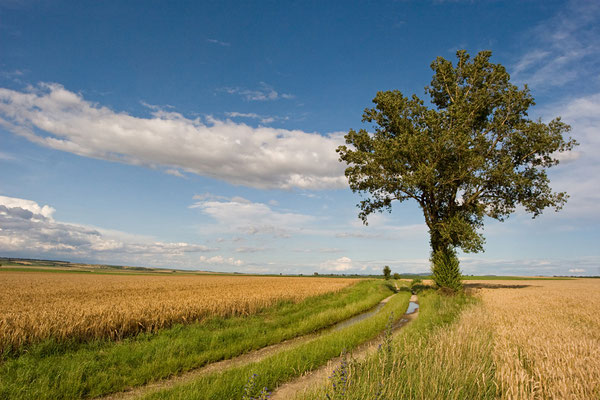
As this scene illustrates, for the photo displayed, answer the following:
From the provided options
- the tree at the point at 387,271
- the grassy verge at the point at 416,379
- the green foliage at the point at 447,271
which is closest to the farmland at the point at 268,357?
the grassy verge at the point at 416,379

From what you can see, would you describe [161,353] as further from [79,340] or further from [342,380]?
[342,380]

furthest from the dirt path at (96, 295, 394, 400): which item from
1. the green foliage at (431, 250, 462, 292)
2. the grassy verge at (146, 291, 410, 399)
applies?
the green foliage at (431, 250, 462, 292)

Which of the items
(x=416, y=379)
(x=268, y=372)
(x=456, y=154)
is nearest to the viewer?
(x=416, y=379)

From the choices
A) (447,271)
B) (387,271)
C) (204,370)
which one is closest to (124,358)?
(204,370)

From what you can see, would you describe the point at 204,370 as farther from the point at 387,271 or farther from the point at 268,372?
the point at 387,271

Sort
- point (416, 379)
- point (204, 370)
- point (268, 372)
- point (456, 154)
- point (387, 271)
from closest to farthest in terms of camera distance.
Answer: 1. point (416, 379)
2. point (268, 372)
3. point (204, 370)
4. point (456, 154)
5. point (387, 271)

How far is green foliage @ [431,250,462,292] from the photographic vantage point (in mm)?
26200

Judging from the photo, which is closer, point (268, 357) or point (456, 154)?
point (268, 357)

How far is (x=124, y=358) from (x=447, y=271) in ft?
84.3

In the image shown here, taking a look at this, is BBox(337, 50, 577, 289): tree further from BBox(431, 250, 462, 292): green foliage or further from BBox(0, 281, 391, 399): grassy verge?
BBox(0, 281, 391, 399): grassy verge

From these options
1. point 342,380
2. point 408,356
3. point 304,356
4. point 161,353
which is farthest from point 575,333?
point 161,353

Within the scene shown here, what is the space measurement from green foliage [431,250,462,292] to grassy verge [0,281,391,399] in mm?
16775

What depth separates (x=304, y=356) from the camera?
9.41 metres

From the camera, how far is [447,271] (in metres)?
26.5
